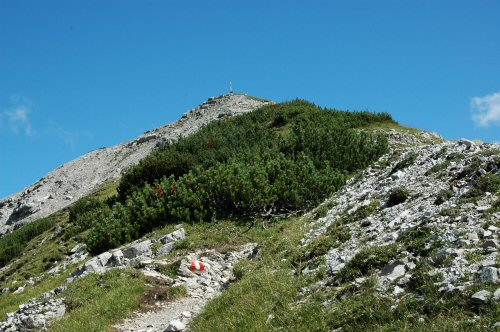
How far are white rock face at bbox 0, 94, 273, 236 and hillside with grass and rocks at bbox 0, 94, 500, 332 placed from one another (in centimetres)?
1637

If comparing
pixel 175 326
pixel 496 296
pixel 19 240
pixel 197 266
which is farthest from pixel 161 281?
pixel 19 240

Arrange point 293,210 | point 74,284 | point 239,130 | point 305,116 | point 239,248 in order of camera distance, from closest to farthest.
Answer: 1. point 74,284
2. point 239,248
3. point 293,210
4. point 239,130
5. point 305,116

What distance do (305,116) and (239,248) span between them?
21642 millimetres

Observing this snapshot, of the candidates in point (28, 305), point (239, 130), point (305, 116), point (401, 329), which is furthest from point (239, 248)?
point (305, 116)

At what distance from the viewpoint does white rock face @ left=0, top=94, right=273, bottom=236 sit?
49.2 m

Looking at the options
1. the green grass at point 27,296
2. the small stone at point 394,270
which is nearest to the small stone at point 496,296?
the small stone at point 394,270

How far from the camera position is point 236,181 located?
2136cm

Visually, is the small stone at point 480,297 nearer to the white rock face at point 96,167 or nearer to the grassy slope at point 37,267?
the grassy slope at point 37,267

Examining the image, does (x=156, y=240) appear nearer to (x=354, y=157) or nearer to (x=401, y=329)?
(x=354, y=157)

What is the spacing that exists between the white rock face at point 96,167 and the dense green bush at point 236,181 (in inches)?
670

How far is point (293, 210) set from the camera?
21.5 m

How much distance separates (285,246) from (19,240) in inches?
1059

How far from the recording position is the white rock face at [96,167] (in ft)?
161

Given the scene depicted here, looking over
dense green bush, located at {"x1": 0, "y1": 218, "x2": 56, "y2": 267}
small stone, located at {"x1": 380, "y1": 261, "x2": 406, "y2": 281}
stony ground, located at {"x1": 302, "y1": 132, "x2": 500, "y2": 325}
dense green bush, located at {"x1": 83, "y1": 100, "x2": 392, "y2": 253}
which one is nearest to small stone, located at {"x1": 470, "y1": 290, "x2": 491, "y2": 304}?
stony ground, located at {"x1": 302, "y1": 132, "x2": 500, "y2": 325}
